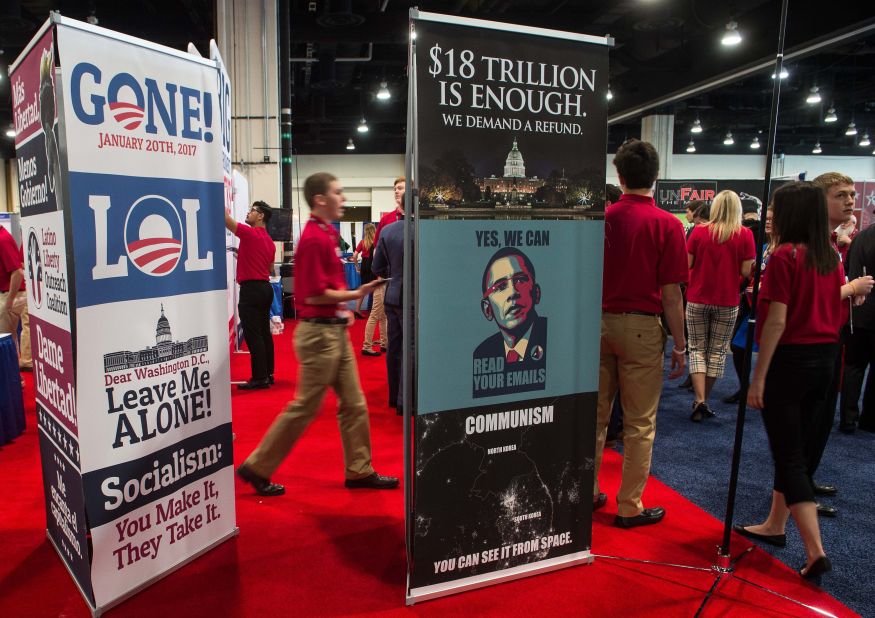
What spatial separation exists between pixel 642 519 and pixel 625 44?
10588 millimetres

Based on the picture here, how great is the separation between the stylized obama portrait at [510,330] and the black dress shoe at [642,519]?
0.93 m

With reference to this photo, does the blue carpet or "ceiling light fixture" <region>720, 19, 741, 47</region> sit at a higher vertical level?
"ceiling light fixture" <region>720, 19, 741, 47</region>

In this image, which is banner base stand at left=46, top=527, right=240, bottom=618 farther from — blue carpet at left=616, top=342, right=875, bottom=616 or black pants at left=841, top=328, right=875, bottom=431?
black pants at left=841, top=328, right=875, bottom=431

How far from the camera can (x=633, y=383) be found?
254 centimetres

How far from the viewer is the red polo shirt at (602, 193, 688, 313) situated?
2455 mm

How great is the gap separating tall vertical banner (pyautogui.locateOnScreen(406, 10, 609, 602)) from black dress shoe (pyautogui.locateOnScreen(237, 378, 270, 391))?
327 centimetres

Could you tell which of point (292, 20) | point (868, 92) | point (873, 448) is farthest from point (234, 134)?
point (868, 92)

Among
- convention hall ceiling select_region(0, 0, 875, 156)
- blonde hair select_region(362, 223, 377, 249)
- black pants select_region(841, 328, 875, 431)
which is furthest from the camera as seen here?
blonde hair select_region(362, 223, 377, 249)

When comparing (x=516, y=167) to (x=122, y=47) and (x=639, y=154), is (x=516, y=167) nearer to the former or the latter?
(x=639, y=154)

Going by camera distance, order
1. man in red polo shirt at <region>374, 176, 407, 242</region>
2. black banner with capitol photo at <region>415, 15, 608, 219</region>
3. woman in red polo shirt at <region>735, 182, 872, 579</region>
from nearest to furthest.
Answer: black banner with capitol photo at <region>415, 15, 608, 219</region>, woman in red polo shirt at <region>735, 182, 872, 579</region>, man in red polo shirt at <region>374, 176, 407, 242</region>

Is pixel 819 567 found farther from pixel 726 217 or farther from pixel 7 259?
pixel 7 259

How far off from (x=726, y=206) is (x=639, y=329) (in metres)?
2.03

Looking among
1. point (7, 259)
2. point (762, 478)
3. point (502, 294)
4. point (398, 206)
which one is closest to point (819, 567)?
point (762, 478)

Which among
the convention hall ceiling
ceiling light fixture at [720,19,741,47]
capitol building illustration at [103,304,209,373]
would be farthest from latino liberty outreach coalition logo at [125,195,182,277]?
ceiling light fixture at [720,19,741,47]
